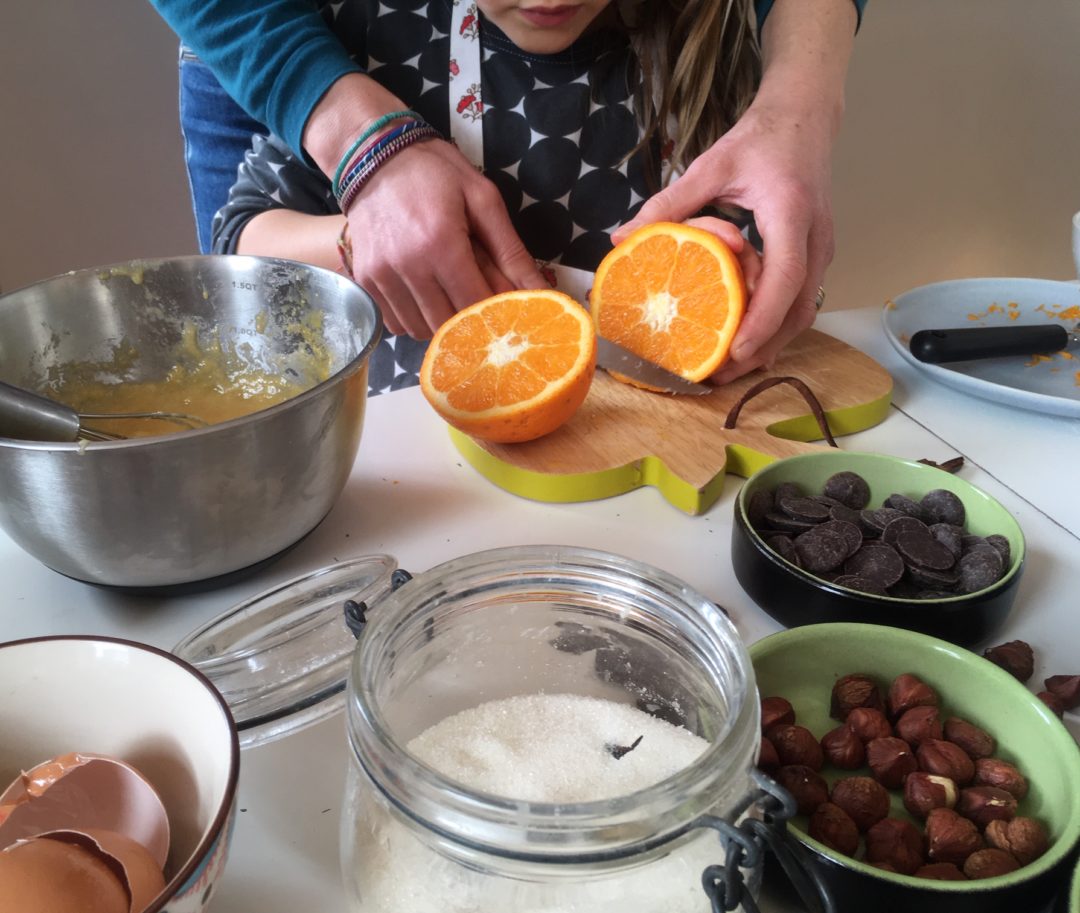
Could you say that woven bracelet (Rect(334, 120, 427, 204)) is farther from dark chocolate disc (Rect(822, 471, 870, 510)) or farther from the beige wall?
the beige wall

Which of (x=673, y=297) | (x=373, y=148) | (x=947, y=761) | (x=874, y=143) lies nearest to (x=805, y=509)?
(x=947, y=761)

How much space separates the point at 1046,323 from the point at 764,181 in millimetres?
404

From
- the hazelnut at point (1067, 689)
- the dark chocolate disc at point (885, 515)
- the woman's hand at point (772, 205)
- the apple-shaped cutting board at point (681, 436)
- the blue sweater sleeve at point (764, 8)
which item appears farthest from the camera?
the blue sweater sleeve at point (764, 8)

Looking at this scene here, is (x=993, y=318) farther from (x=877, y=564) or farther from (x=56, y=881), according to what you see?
(x=56, y=881)

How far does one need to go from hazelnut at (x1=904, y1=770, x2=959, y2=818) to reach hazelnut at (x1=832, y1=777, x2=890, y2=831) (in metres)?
0.02

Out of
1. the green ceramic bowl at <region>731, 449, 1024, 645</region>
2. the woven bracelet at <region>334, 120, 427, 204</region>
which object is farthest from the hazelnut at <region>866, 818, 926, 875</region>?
the woven bracelet at <region>334, 120, 427, 204</region>

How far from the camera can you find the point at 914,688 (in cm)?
51

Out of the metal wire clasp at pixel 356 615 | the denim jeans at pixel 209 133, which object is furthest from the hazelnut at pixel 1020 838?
the denim jeans at pixel 209 133

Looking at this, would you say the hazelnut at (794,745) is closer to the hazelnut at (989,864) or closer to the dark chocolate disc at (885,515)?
the hazelnut at (989,864)

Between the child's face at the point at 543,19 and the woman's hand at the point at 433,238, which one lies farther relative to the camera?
the child's face at the point at 543,19

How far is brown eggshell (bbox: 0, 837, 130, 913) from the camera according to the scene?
1.15 feet

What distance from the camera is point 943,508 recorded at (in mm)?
671

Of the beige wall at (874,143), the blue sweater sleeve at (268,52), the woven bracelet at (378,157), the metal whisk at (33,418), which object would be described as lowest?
the beige wall at (874,143)

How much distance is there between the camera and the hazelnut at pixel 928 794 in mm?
458
